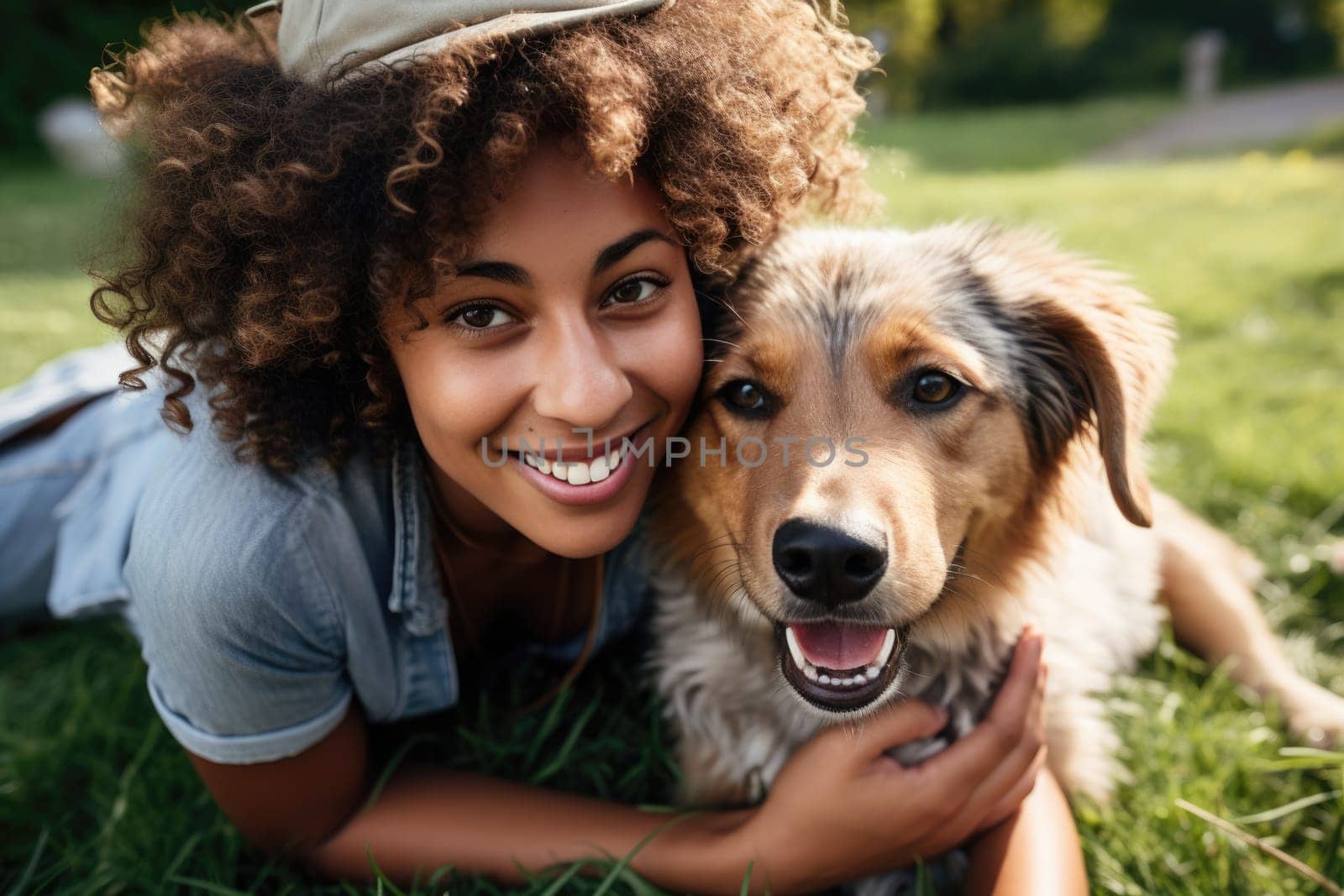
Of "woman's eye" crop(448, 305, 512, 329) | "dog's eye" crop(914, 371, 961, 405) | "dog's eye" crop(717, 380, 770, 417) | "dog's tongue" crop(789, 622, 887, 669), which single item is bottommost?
"dog's tongue" crop(789, 622, 887, 669)

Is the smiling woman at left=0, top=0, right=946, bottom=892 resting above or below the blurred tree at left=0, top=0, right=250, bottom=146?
above

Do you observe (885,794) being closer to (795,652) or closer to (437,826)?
(795,652)

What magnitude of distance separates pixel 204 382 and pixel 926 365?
1.60m

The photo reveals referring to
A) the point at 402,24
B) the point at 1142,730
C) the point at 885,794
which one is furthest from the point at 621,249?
the point at 1142,730

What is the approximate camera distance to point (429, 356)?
6.55 ft

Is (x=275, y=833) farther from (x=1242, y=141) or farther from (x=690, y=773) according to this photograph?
(x=1242, y=141)

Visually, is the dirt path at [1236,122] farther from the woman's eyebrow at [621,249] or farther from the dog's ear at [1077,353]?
the woman's eyebrow at [621,249]

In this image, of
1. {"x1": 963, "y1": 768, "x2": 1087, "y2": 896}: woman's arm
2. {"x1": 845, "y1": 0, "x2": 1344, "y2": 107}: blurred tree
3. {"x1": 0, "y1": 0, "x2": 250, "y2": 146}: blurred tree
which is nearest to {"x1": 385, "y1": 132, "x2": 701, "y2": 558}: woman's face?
{"x1": 963, "y1": 768, "x2": 1087, "y2": 896}: woman's arm

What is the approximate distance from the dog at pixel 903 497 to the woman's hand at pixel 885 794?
0.09 m

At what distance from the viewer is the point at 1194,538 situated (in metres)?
3.24

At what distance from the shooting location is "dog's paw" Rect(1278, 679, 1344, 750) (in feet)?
8.83

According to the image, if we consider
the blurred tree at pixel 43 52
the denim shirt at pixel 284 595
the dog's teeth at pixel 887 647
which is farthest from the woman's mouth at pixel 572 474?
the blurred tree at pixel 43 52

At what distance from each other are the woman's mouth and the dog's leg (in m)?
2.04

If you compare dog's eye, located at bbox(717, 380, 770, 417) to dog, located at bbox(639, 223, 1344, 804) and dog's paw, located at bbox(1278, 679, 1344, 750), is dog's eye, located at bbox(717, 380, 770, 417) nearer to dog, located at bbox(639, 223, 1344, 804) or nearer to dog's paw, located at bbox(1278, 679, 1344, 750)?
dog, located at bbox(639, 223, 1344, 804)
